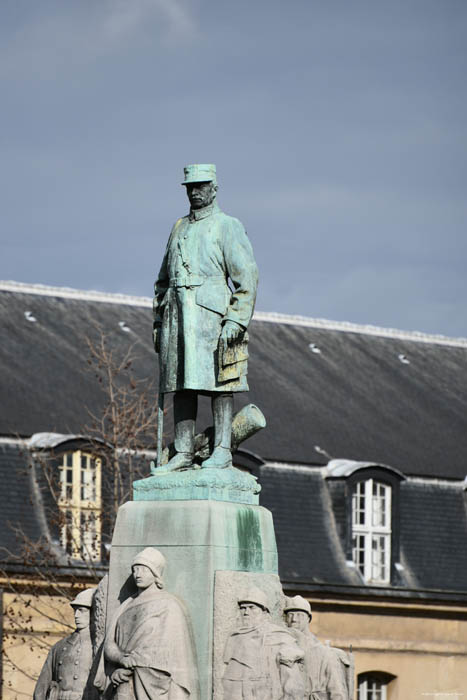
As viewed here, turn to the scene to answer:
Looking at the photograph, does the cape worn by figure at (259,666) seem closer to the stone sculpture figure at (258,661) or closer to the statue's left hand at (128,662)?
the stone sculpture figure at (258,661)

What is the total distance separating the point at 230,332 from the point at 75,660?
3102 mm

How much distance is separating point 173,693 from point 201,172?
4382 mm

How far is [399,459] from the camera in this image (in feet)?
152

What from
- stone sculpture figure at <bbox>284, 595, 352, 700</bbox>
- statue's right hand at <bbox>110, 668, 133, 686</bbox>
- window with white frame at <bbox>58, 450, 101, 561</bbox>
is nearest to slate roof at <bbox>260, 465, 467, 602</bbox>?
window with white frame at <bbox>58, 450, 101, 561</bbox>

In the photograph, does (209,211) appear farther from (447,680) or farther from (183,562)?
(447,680)

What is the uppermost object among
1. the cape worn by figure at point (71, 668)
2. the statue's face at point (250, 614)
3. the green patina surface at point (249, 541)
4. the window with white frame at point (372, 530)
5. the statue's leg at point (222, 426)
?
the window with white frame at point (372, 530)

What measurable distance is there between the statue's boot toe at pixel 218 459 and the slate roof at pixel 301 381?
21.8 metres

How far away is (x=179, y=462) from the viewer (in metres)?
18.3

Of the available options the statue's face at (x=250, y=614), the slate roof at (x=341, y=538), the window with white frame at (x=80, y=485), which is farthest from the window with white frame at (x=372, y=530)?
the statue's face at (x=250, y=614)

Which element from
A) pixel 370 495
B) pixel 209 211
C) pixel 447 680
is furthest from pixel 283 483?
pixel 209 211

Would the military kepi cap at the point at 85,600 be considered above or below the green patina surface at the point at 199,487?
below

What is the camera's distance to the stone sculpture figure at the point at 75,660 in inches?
723

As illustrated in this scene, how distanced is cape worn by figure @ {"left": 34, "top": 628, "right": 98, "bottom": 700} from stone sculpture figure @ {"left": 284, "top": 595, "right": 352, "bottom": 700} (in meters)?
1.75

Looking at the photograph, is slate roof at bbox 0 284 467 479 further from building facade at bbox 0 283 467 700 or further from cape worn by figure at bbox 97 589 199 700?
cape worn by figure at bbox 97 589 199 700
